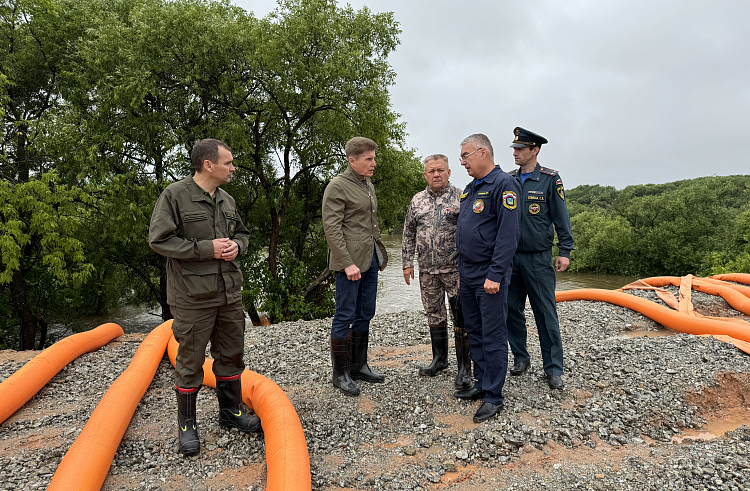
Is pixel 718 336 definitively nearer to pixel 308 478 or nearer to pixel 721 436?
pixel 721 436

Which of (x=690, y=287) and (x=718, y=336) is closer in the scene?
(x=718, y=336)

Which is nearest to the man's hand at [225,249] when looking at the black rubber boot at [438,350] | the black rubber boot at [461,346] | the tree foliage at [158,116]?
the black rubber boot at [461,346]

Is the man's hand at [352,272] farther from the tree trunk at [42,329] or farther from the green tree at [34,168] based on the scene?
the tree trunk at [42,329]

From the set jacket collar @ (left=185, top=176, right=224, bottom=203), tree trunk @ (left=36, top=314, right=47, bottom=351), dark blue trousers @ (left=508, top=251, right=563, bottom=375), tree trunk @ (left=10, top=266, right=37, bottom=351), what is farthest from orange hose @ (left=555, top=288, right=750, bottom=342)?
tree trunk @ (left=36, top=314, right=47, bottom=351)

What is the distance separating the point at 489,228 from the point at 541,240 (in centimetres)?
→ 90

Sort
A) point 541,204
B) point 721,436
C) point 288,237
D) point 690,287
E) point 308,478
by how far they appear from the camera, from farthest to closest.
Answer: point 288,237, point 690,287, point 541,204, point 721,436, point 308,478

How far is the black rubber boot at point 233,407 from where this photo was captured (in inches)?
130

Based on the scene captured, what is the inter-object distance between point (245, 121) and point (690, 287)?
10766 millimetres

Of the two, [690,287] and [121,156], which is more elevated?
[121,156]

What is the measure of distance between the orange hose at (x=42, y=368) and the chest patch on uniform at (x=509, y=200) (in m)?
4.62

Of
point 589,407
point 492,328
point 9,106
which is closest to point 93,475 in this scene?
point 492,328

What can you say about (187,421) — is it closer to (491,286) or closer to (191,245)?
(191,245)

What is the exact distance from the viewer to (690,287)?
27.8 ft

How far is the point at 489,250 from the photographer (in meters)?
3.43
